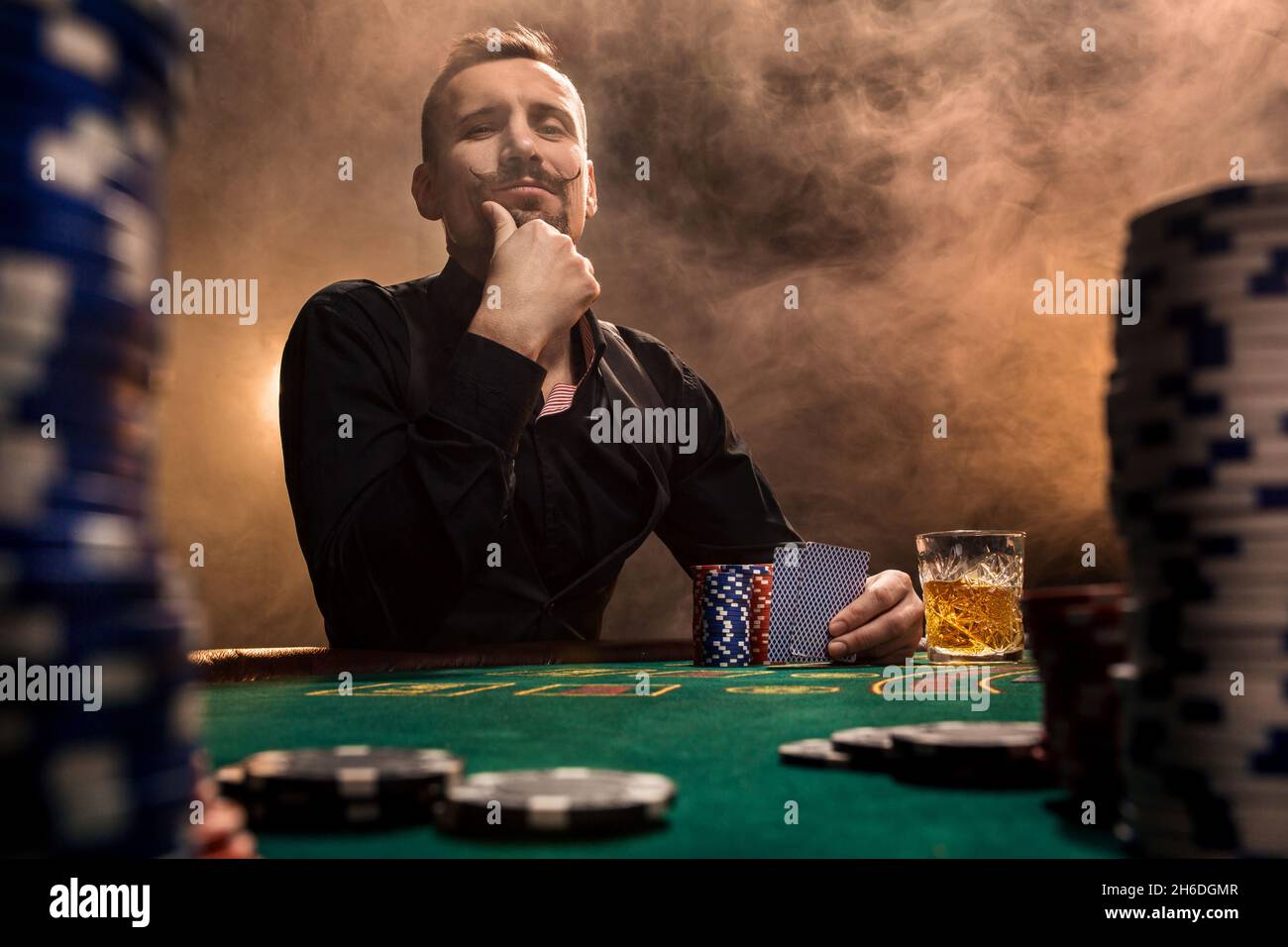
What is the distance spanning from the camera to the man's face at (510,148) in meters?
4.36

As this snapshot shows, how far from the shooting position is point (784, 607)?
8.83 feet

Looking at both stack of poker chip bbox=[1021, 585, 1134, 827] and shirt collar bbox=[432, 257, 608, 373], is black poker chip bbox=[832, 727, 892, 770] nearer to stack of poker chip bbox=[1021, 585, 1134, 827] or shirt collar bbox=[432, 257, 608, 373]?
stack of poker chip bbox=[1021, 585, 1134, 827]

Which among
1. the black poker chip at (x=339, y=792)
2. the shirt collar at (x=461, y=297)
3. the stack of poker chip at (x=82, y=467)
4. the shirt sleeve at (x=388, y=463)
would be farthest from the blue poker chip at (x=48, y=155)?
the shirt collar at (x=461, y=297)

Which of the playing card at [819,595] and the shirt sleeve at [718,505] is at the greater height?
the shirt sleeve at [718,505]

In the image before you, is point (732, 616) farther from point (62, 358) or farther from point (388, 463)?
point (62, 358)

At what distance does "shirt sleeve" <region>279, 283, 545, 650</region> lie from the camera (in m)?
3.05

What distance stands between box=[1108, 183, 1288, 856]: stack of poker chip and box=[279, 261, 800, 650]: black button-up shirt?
94.0 inches

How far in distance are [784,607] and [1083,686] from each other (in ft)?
5.59

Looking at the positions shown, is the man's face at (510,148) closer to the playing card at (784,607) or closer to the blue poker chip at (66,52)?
the playing card at (784,607)

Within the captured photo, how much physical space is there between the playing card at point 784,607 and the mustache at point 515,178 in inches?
89.6

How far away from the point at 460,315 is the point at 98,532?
3549mm

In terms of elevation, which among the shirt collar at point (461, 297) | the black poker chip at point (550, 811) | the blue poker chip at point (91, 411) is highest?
the shirt collar at point (461, 297)

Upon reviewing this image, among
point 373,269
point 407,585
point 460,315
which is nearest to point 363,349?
point 460,315

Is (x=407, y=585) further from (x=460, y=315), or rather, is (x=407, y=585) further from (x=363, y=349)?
(x=460, y=315)
